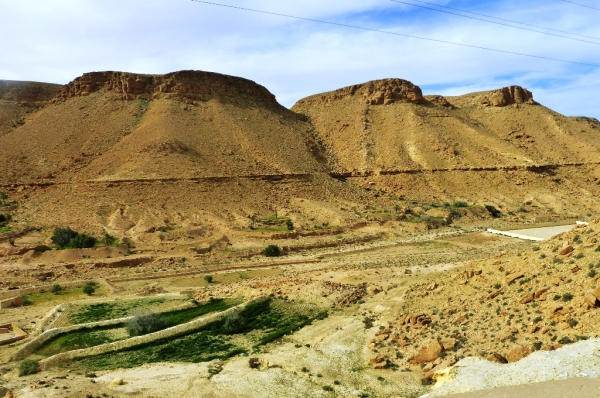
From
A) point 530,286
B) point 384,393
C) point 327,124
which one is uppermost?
point 327,124

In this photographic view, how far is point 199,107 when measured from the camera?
64625 millimetres

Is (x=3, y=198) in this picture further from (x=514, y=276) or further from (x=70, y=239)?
(x=514, y=276)

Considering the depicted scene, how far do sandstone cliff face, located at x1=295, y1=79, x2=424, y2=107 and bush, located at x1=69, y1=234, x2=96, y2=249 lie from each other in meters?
52.2

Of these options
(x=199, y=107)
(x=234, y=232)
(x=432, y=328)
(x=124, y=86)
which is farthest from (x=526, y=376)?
(x=124, y=86)

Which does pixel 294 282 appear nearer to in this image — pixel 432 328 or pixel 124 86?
pixel 432 328

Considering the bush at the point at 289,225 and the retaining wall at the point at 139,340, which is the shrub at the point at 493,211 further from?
the retaining wall at the point at 139,340

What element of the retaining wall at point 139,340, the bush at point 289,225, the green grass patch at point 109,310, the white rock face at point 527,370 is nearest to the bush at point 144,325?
the retaining wall at point 139,340

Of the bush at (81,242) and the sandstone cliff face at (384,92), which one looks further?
the sandstone cliff face at (384,92)

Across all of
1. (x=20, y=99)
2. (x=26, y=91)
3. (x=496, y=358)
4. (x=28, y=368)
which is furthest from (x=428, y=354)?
(x=26, y=91)

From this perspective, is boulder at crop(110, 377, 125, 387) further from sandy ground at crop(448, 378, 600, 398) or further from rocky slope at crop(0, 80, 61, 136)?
rocky slope at crop(0, 80, 61, 136)

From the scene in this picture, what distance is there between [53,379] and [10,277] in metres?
18.0

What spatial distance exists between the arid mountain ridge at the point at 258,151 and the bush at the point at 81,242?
15.6 feet

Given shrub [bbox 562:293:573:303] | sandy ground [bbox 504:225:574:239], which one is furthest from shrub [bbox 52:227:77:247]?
sandy ground [bbox 504:225:574:239]

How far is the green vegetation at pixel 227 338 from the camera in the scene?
17.2 m
